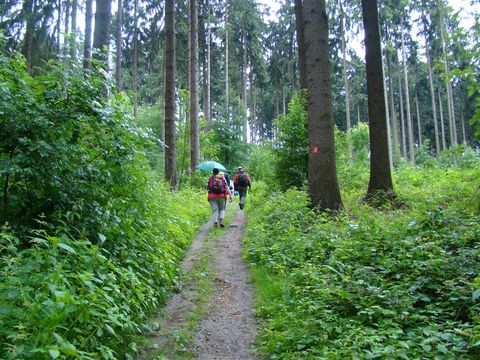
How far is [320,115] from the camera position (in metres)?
8.41

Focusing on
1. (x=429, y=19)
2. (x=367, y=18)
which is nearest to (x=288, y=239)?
(x=367, y=18)

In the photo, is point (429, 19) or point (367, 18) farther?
point (429, 19)

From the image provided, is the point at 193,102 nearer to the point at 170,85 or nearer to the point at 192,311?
the point at 170,85

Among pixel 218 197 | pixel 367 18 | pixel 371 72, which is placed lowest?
pixel 218 197

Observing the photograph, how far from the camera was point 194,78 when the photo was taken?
18656 millimetres

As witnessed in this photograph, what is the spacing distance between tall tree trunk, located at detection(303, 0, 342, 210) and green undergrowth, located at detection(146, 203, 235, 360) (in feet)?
9.99

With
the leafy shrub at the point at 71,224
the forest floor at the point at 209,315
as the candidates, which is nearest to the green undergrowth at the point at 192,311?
the forest floor at the point at 209,315

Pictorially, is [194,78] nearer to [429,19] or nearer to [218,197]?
[218,197]

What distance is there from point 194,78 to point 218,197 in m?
10.1

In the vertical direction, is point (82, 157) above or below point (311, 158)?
Result: below

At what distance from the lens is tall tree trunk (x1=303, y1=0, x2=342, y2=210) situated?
→ 331 inches

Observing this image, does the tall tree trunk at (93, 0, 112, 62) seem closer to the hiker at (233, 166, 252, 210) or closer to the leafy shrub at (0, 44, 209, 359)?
the leafy shrub at (0, 44, 209, 359)

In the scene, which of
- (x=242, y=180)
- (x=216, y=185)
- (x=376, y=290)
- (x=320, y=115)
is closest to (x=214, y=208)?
(x=216, y=185)

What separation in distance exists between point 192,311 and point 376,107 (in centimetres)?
814
